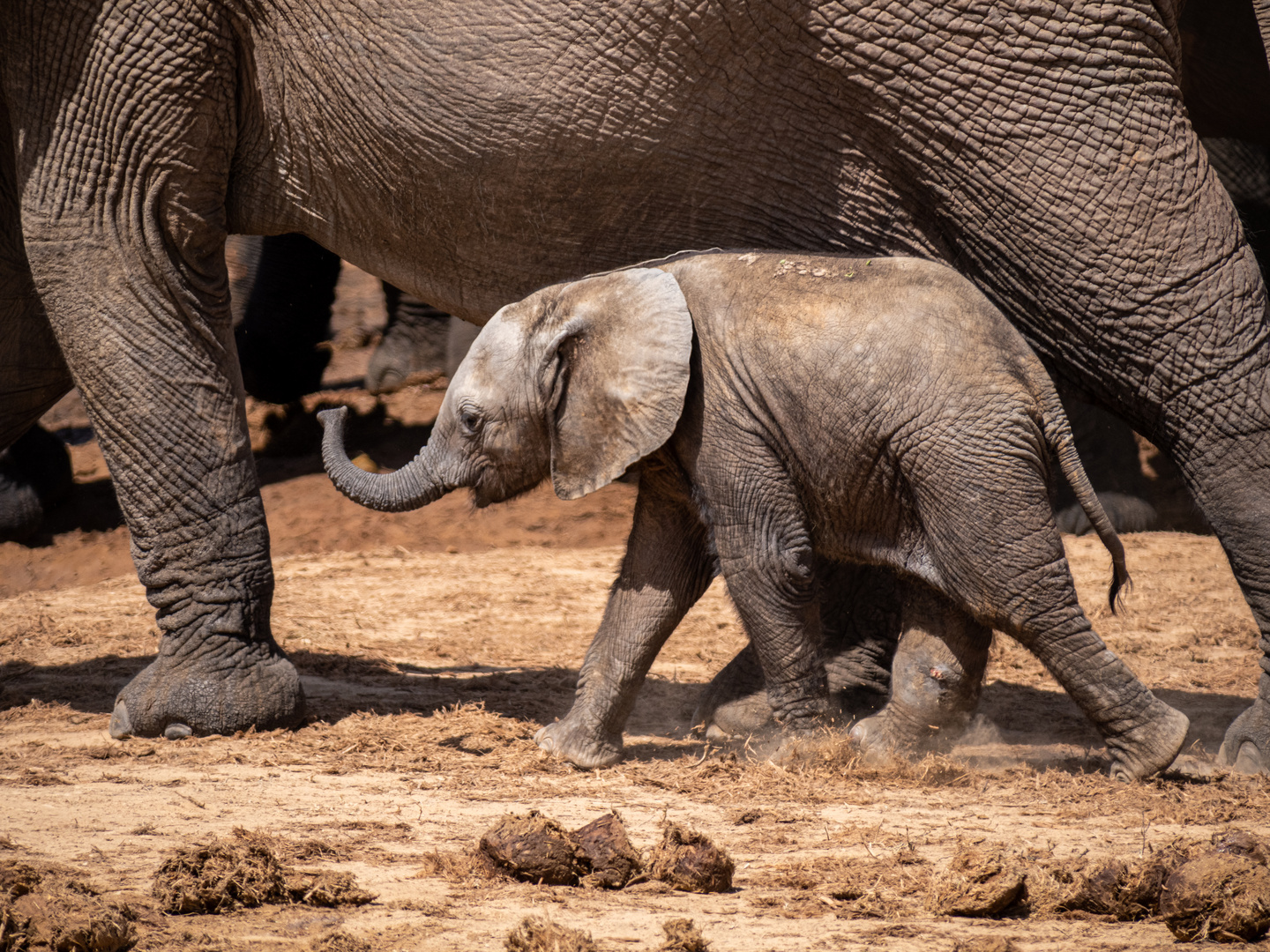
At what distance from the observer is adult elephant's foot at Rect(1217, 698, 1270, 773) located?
13.0 feet

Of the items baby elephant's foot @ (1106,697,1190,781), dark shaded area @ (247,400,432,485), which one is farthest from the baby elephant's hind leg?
dark shaded area @ (247,400,432,485)

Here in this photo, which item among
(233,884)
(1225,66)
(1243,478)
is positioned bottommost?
(233,884)

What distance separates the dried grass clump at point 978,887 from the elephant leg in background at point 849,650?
1.76 metres

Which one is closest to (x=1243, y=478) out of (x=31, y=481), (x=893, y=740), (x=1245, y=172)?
(x=893, y=740)

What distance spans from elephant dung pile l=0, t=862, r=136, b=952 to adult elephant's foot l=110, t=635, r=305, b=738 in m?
1.81

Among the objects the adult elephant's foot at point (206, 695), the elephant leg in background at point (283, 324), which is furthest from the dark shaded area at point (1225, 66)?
the elephant leg in background at point (283, 324)

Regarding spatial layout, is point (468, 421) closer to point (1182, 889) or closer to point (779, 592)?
point (779, 592)

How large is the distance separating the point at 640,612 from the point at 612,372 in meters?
0.71

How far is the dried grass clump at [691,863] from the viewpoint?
116 inches

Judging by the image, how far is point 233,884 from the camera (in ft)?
9.50

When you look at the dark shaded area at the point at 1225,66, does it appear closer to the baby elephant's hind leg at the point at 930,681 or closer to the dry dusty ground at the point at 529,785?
the dry dusty ground at the point at 529,785

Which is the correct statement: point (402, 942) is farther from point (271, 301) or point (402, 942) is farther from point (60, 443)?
point (271, 301)

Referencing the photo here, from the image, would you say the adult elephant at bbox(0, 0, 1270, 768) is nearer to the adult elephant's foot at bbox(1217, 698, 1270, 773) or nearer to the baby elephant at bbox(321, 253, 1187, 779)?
the adult elephant's foot at bbox(1217, 698, 1270, 773)

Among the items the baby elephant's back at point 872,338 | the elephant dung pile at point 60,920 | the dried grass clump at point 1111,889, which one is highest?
the baby elephant's back at point 872,338
